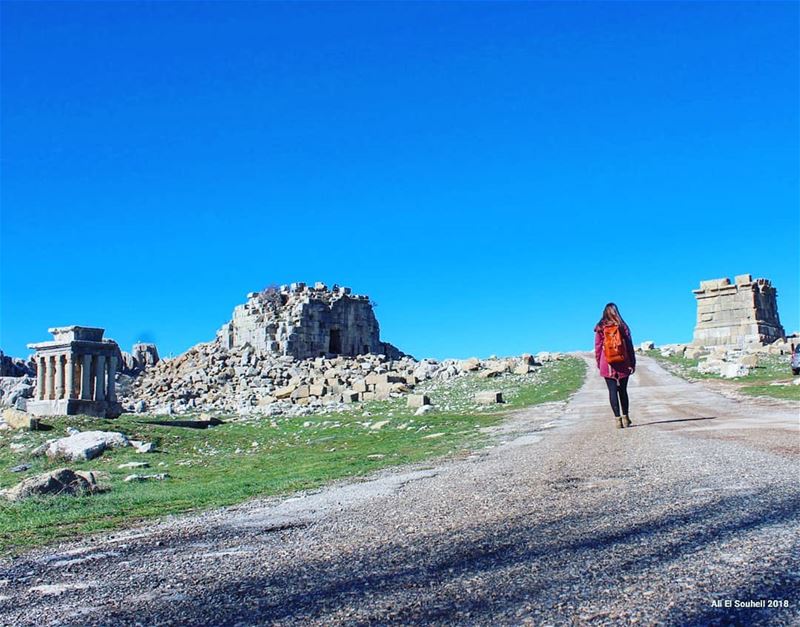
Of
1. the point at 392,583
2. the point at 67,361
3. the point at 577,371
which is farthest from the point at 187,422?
the point at 392,583

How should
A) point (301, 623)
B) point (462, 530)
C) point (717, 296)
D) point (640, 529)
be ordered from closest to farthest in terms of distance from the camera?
1. point (301, 623)
2. point (640, 529)
3. point (462, 530)
4. point (717, 296)

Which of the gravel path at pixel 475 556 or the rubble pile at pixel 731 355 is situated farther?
the rubble pile at pixel 731 355

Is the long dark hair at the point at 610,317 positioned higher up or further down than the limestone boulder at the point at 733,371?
higher up

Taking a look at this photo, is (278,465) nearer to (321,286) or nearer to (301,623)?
A: (301,623)

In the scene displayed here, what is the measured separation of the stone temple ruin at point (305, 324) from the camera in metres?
50.0

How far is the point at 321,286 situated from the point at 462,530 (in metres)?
49.9

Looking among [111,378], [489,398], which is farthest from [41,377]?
[489,398]

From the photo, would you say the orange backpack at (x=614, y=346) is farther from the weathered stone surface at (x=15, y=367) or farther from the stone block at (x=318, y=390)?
the weathered stone surface at (x=15, y=367)

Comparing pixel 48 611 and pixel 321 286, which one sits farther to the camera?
pixel 321 286

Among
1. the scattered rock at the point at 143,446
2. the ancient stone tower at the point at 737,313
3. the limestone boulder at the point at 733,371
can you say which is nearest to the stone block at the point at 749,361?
the limestone boulder at the point at 733,371

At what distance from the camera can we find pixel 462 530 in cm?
561

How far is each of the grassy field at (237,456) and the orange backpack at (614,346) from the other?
3.01m

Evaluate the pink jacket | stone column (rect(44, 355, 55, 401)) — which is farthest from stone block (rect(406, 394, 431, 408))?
stone column (rect(44, 355, 55, 401))

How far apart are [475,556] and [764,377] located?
83.9 feet
